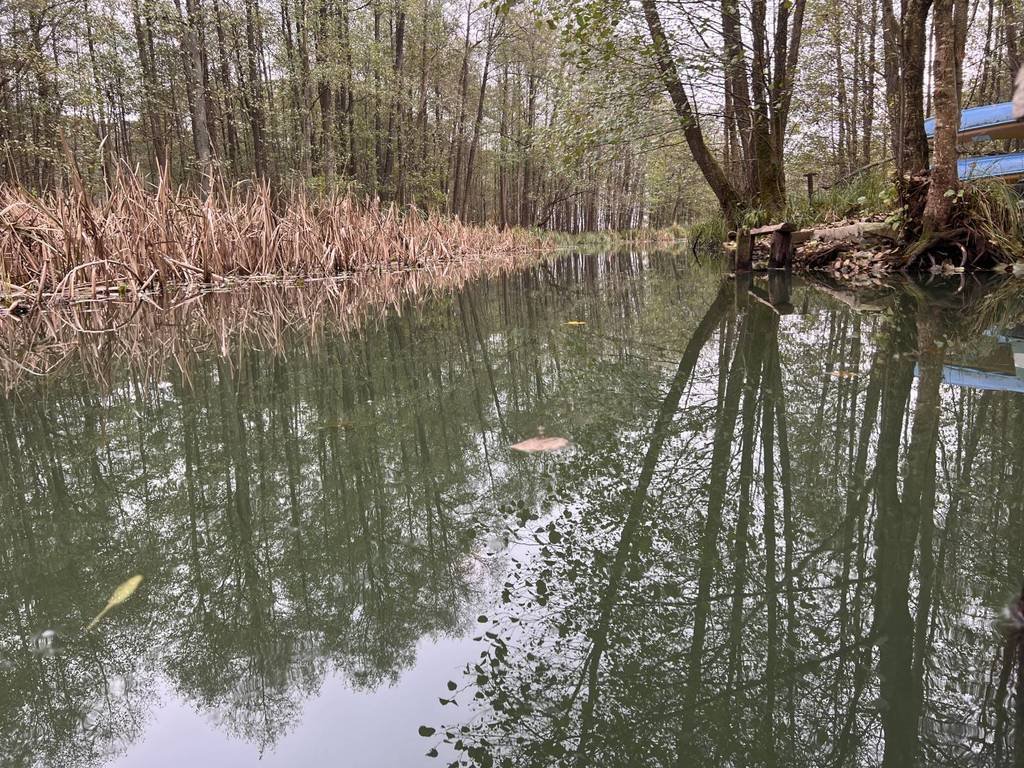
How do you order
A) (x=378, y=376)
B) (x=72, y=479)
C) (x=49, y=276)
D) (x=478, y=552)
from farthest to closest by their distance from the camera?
(x=49, y=276) < (x=378, y=376) < (x=72, y=479) < (x=478, y=552)

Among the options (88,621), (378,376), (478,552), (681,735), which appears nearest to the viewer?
(681,735)

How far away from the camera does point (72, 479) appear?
130 cm

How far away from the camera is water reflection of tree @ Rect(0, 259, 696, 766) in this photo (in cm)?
71

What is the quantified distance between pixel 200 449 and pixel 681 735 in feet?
4.16

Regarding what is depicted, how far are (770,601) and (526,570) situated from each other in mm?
332

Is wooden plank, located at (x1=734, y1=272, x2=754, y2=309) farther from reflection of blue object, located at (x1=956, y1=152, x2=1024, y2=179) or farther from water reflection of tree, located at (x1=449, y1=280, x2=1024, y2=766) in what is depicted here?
reflection of blue object, located at (x1=956, y1=152, x2=1024, y2=179)

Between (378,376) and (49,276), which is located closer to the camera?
(378,376)

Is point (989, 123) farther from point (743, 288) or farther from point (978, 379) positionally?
point (978, 379)

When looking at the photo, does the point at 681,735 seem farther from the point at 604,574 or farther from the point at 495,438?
the point at 495,438

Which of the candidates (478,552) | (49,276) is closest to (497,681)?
(478,552)

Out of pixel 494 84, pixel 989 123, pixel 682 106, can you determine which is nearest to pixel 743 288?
pixel 682 106

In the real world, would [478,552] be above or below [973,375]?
below

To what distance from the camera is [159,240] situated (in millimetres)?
4824

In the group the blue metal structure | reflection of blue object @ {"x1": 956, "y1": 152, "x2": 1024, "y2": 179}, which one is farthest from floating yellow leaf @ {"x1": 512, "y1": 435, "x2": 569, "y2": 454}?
the blue metal structure
